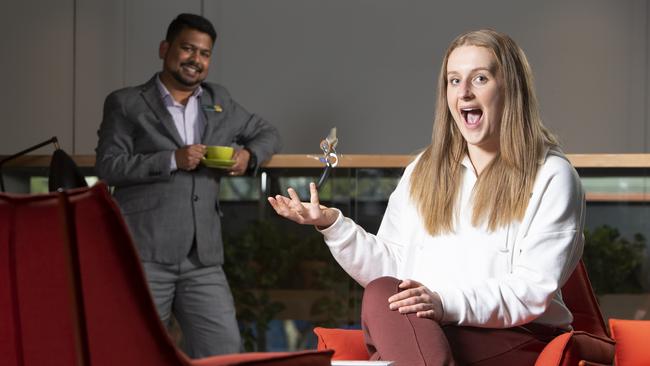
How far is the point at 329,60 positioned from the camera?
6059 mm

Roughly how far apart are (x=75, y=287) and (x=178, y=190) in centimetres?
273

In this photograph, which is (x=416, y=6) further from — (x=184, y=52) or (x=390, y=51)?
(x=184, y=52)

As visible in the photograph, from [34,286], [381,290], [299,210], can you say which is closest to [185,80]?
[299,210]

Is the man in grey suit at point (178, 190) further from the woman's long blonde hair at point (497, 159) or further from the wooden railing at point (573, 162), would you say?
the woman's long blonde hair at point (497, 159)

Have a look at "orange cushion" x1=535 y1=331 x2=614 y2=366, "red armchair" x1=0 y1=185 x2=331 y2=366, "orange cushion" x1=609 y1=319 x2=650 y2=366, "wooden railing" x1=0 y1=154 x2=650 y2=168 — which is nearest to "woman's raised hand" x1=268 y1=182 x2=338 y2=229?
"orange cushion" x1=535 y1=331 x2=614 y2=366

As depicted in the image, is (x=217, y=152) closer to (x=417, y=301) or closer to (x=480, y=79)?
(x=480, y=79)

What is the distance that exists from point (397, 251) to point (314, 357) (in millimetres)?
996

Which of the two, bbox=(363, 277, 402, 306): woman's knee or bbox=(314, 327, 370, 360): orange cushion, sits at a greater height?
bbox=(363, 277, 402, 306): woman's knee

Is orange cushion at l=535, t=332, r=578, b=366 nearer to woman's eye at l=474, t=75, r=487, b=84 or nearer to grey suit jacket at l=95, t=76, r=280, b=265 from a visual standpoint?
woman's eye at l=474, t=75, r=487, b=84

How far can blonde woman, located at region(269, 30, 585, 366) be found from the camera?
203cm

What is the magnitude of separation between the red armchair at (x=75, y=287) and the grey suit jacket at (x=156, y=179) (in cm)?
258

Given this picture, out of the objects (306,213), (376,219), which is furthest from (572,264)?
(376,219)

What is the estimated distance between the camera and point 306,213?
2328 mm

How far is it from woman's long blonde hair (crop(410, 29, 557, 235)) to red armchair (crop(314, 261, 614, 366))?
32 cm
